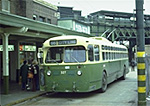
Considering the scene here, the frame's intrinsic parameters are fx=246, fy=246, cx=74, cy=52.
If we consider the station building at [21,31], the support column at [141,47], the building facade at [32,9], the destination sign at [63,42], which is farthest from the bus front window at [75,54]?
the building facade at [32,9]

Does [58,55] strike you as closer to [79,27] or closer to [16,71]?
[16,71]

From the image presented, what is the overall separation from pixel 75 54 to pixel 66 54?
0.43 metres

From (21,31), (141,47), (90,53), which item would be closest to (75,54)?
(90,53)

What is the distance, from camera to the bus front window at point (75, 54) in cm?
1078

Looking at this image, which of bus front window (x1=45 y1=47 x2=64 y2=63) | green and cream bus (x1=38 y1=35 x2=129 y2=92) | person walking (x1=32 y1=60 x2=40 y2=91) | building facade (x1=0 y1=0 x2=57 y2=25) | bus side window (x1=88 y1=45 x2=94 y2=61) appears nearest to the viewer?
green and cream bus (x1=38 y1=35 x2=129 y2=92)

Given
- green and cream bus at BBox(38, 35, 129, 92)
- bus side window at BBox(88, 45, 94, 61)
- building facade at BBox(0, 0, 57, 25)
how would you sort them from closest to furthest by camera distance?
green and cream bus at BBox(38, 35, 129, 92) < bus side window at BBox(88, 45, 94, 61) < building facade at BBox(0, 0, 57, 25)

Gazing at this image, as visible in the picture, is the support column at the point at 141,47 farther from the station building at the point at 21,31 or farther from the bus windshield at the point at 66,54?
the station building at the point at 21,31

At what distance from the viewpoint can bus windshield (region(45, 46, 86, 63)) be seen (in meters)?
10.8

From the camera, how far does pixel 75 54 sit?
1091cm

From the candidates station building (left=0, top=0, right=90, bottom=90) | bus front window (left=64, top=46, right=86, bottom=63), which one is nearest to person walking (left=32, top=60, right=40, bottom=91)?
station building (left=0, top=0, right=90, bottom=90)

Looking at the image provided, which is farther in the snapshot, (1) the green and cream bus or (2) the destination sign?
(2) the destination sign

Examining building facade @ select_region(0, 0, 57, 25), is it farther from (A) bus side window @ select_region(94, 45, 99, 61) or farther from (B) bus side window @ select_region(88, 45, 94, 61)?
(B) bus side window @ select_region(88, 45, 94, 61)

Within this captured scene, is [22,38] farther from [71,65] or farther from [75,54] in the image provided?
[71,65]

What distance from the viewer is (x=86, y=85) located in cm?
1059
